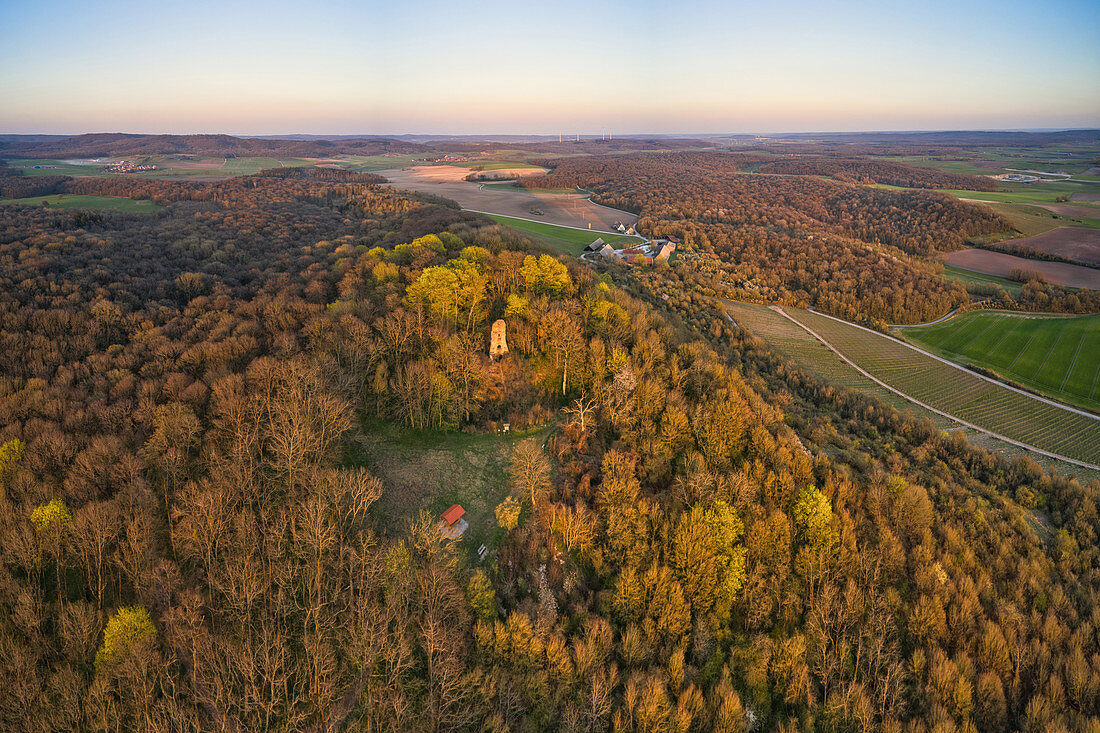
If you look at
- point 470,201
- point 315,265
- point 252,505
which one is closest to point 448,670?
point 252,505

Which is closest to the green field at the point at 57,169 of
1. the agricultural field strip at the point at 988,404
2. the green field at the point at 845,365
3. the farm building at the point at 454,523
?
the farm building at the point at 454,523

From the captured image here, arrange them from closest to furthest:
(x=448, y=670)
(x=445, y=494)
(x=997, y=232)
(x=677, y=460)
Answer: (x=448, y=670) → (x=445, y=494) → (x=677, y=460) → (x=997, y=232)

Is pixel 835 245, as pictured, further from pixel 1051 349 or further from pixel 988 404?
pixel 988 404

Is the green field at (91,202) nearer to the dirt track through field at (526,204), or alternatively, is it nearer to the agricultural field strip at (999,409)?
the dirt track through field at (526,204)

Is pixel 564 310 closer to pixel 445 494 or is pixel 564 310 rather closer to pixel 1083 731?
pixel 445 494

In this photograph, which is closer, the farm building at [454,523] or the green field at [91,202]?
the farm building at [454,523]

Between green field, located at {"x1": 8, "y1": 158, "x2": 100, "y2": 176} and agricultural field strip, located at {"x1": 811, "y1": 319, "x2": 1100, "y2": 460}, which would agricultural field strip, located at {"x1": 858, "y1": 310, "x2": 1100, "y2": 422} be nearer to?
agricultural field strip, located at {"x1": 811, "y1": 319, "x2": 1100, "y2": 460}

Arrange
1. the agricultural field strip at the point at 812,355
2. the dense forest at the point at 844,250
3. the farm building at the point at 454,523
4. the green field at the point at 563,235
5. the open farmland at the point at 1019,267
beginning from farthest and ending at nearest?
the green field at the point at 563,235, the open farmland at the point at 1019,267, the dense forest at the point at 844,250, the agricultural field strip at the point at 812,355, the farm building at the point at 454,523

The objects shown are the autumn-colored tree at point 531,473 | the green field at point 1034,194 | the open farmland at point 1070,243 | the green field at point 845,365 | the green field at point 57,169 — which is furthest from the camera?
the green field at point 1034,194
